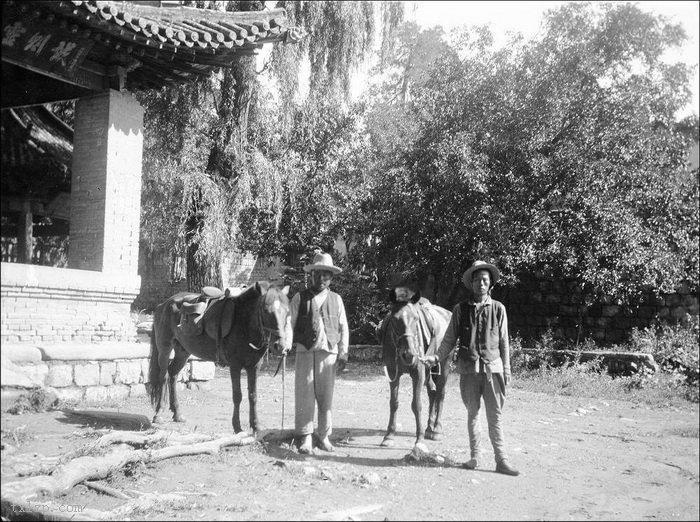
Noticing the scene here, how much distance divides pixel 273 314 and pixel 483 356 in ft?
6.32

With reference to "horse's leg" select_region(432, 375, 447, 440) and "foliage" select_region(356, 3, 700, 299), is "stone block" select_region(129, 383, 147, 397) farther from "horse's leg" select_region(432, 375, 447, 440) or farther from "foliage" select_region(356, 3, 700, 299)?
"foliage" select_region(356, 3, 700, 299)

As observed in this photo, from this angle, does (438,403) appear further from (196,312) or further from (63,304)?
(63,304)

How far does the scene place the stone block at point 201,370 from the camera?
9555 millimetres

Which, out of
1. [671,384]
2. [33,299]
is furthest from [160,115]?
[671,384]

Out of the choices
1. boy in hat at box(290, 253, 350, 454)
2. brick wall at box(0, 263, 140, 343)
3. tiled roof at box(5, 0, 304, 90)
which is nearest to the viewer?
brick wall at box(0, 263, 140, 343)

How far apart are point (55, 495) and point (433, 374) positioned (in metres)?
4.15

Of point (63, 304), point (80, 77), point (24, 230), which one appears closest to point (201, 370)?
point (24, 230)

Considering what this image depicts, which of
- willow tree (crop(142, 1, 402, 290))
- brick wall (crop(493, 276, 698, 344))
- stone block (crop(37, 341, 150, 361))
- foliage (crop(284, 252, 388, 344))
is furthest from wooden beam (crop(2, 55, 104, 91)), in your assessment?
brick wall (crop(493, 276, 698, 344))

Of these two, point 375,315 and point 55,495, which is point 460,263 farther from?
point 55,495

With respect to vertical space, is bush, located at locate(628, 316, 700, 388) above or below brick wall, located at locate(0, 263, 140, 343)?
below

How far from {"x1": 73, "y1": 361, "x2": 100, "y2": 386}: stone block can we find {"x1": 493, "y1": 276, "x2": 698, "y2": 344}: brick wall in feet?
28.7

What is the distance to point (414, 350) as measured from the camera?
6.37 m

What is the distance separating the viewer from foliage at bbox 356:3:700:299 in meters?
11.0

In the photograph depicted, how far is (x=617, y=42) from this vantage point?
1158cm
